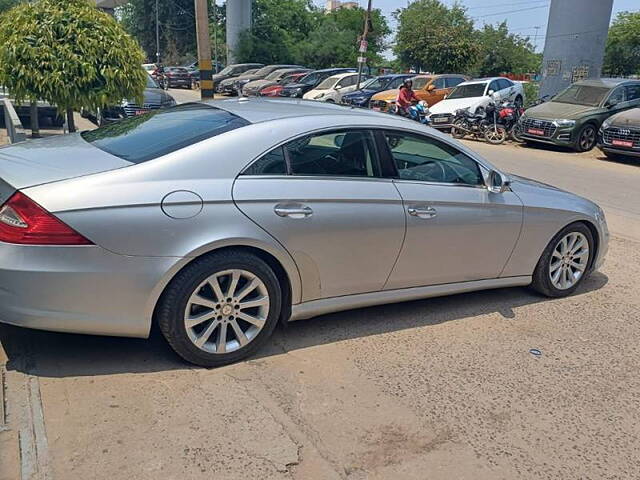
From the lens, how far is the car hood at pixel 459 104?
1819 centimetres

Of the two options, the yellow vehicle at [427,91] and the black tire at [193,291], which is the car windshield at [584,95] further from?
the black tire at [193,291]

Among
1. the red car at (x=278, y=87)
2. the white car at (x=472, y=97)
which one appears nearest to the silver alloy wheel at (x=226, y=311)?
the white car at (x=472, y=97)

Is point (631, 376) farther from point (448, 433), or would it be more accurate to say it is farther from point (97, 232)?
point (97, 232)

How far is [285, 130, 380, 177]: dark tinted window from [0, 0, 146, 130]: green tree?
4380mm

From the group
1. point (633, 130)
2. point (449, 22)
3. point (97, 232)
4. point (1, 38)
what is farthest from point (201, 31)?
point (449, 22)

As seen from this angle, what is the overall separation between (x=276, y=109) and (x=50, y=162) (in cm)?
150

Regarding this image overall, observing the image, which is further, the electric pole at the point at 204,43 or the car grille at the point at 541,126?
the car grille at the point at 541,126

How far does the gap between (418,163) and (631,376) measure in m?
1.97

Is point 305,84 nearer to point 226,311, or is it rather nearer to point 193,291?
point 226,311

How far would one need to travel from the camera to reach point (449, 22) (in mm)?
41531

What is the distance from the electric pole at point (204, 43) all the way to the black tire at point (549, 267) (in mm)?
10816

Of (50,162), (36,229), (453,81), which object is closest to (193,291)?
(36,229)

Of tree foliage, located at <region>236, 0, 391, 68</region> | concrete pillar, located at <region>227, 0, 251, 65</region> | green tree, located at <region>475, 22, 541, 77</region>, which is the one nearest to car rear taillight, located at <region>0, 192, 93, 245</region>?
green tree, located at <region>475, 22, 541, 77</region>

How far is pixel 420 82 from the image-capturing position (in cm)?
2241
